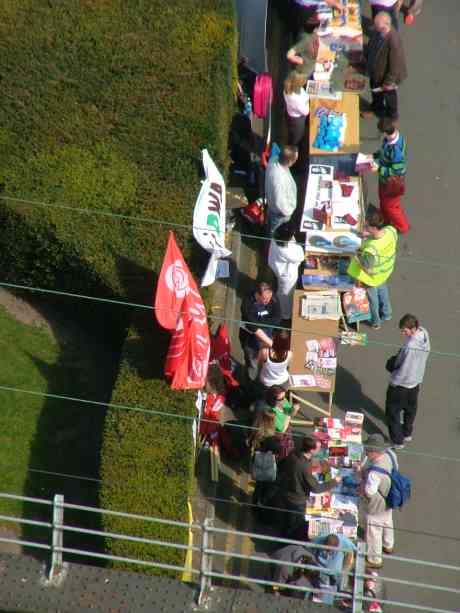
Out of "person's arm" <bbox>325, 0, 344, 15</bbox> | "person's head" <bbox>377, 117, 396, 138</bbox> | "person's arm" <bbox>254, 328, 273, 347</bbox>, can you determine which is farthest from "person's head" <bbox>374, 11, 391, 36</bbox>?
"person's arm" <bbox>254, 328, 273, 347</bbox>

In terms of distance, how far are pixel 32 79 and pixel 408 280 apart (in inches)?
218

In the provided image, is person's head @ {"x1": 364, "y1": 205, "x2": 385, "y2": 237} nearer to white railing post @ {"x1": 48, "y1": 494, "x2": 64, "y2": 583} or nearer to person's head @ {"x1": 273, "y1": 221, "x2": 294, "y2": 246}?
person's head @ {"x1": 273, "y1": 221, "x2": 294, "y2": 246}

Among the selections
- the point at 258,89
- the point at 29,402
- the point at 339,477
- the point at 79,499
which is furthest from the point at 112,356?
the point at 258,89

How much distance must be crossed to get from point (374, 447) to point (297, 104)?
5.41m

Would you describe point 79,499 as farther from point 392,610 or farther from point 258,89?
point 258,89

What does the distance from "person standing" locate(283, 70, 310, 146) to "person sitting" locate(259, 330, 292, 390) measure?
12.1ft

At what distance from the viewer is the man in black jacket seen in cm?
1230

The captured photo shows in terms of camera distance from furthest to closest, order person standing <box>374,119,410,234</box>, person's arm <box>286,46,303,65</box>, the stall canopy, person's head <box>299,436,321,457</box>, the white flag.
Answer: the stall canopy < person's arm <box>286,46,303,65</box> < person standing <box>374,119,410,234</box> < the white flag < person's head <box>299,436,321,457</box>

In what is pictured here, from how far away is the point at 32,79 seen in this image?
14906 mm

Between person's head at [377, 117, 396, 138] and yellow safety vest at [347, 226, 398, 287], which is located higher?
person's head at [377, 117, 396, 138]

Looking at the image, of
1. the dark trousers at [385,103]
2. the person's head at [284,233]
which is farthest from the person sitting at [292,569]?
the dark trousers at [385,103]

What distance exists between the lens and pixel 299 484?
487 inches

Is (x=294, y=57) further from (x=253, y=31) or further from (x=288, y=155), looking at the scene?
(x=288, y=155)

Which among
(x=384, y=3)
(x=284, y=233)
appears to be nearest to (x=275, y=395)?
(x=284, y=233)
